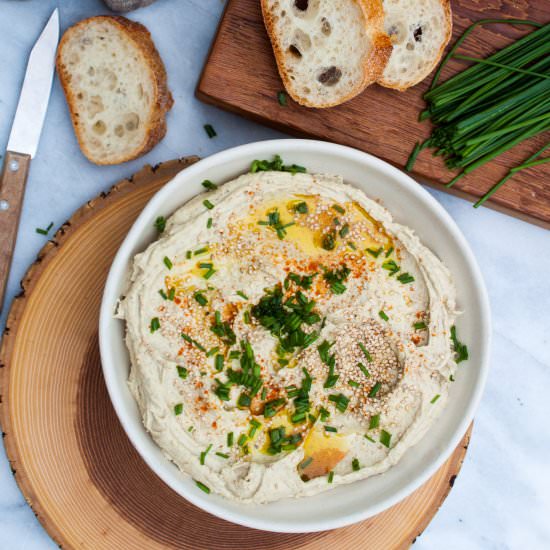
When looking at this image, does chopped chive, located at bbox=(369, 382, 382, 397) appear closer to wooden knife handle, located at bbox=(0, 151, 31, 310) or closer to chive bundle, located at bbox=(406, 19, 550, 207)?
chive bundle, located at bbox=(406, 19, 550, 207)

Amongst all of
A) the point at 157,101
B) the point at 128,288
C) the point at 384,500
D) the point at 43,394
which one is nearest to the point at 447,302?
the point at 384,500

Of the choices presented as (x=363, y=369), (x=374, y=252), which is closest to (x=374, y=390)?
(x=363, y=369)

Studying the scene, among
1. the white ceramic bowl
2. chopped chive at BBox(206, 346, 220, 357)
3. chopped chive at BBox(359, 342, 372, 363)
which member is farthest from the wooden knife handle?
chopped chive at BBox(359, 342, 372, 363)

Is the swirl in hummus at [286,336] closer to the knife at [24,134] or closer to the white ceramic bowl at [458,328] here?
the white ceramic bowl at [458,328]

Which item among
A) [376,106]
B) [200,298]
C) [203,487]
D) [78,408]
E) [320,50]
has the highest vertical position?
[320,50]

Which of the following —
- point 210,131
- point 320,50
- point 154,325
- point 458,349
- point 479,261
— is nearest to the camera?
point 154,325

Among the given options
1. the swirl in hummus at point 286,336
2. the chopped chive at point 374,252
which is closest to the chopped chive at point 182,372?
the swirl in hummus at point 286,336

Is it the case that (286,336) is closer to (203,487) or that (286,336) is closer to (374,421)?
(374,421)
